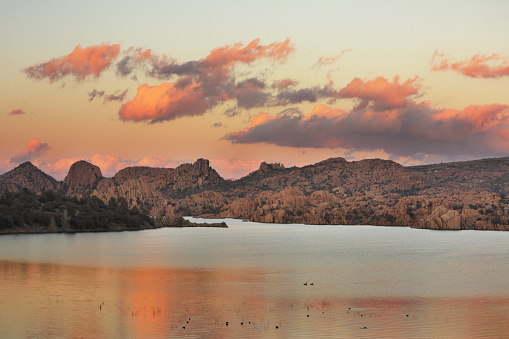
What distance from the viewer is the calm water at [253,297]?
3606 cm

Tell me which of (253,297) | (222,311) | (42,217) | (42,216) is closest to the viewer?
(222,311)

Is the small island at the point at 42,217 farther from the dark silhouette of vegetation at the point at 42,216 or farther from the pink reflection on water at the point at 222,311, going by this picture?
the pink reflection on water at the point at 222,311

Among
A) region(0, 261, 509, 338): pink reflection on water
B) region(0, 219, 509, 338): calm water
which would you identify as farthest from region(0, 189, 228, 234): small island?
region(0, 261, 509, 338): pink reflection on water

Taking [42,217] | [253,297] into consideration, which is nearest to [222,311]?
[253,297]

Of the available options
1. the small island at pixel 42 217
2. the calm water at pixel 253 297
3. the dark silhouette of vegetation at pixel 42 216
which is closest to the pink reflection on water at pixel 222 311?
the calm water at pixel 253 297

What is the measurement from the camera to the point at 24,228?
174m

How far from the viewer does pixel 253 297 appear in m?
50.2

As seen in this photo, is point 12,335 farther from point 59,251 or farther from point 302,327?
point 59,251

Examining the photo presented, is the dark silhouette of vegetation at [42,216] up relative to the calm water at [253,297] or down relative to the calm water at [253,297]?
up

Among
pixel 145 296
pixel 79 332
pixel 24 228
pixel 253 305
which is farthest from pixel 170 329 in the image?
pixel 24 228

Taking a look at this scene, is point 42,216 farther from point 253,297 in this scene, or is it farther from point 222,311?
point 222,311

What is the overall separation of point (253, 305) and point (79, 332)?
14152 millimetres

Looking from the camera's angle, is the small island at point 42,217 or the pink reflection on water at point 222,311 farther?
the small island at point 42,217

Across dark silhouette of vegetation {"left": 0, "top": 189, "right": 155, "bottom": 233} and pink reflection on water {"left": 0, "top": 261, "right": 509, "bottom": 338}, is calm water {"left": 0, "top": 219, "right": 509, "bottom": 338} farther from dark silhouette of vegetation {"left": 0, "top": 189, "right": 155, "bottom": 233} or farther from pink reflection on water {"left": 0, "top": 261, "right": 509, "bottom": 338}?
dark silhouette of vegetation {"left": 0, "top": 189, "right": 155, "bottom": 233}
